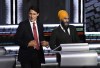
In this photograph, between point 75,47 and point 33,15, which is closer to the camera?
point 75,47

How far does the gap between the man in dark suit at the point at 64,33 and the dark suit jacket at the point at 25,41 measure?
1.45 feet

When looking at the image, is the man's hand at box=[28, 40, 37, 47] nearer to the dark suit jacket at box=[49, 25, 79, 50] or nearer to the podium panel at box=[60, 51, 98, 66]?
the dark suit jacket at box=[49, 25, 79, 50]

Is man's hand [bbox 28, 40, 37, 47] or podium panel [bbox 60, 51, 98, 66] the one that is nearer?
podium panel [bbox 60, 51, 98, 66]

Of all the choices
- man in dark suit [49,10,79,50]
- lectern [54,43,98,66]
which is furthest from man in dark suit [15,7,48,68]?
lectern [54,43,98,66]

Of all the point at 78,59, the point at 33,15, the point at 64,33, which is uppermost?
the point at 33,15

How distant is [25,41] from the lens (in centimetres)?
499

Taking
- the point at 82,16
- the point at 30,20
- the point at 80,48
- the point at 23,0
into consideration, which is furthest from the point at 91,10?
the point at 80,48

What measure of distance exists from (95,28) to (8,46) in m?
2.08

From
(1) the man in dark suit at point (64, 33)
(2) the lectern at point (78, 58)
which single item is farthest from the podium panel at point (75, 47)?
(1) the man in dark suit at point (64, 33)

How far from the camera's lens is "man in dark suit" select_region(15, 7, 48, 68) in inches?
191

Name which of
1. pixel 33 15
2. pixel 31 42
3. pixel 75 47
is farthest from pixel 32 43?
pixel 75 47

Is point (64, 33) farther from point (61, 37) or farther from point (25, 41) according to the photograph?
point (25, 41)

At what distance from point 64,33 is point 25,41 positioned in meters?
0.76

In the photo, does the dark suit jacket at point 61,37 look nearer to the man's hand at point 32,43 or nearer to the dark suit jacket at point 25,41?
the dark suit jacket at point 25,41
